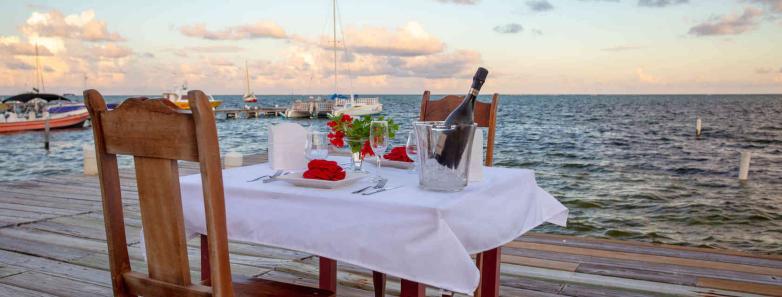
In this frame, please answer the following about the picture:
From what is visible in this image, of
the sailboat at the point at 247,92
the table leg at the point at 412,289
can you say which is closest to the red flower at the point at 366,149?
the table leg at the point at 412,289

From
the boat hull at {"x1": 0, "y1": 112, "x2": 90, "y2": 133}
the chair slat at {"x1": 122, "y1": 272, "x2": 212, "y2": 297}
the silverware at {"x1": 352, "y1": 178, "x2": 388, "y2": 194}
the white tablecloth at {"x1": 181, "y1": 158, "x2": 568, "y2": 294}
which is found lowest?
the boat hull at {"x1": 0, "y1": 112, "x2": 90, "y2": 133}

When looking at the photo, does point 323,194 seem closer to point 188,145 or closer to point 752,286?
point 188,145

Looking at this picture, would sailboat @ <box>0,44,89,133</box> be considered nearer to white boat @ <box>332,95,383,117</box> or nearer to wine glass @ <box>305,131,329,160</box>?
white boat @ <box>332,95,383,117</box>

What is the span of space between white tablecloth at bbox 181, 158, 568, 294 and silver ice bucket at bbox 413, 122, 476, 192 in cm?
4

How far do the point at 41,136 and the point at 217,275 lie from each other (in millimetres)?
31230

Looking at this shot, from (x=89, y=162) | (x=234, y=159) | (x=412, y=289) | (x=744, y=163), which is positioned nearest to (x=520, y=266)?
(x=412, y=289)

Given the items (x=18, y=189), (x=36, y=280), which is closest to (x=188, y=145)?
(x=36, y=280)

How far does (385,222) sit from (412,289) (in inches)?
7.1

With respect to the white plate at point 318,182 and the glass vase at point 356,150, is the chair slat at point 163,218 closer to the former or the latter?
the white plate at point 318,182

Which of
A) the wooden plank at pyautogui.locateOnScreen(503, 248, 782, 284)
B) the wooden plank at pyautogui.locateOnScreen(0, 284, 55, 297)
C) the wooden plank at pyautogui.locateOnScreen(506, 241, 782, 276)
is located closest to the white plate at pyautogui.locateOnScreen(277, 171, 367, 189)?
the wooden plank at pyautogui.locateOnScreen(0, 284, 55, 297)

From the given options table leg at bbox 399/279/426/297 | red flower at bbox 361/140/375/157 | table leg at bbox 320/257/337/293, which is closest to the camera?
table leg at bbox 399/279/426/297

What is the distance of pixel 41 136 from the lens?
27625mm

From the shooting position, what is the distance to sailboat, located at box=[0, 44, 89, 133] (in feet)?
77.2

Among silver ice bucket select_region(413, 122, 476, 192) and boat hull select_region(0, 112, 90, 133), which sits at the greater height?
silver ice bucket select_region(413, 122, 476, 192)
